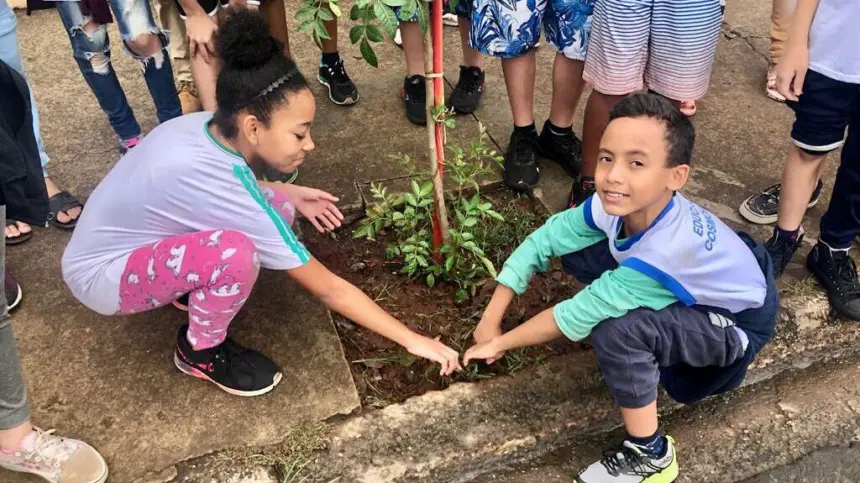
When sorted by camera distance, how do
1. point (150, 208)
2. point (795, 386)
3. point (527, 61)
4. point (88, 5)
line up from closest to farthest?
point (150, 208) → point (795, 386) → point (88, 5) → point (527, 61)

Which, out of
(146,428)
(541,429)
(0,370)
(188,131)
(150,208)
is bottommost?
(541,429)

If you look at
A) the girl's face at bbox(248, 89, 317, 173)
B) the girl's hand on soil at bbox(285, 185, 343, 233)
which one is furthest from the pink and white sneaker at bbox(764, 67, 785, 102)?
the girl's face at bbox(248, 89, 317, 173)

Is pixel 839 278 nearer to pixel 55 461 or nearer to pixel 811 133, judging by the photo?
pixel 811 133

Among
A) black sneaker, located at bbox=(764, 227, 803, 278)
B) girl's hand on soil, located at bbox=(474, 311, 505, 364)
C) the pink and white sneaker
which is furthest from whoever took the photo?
the pink and white sneaker

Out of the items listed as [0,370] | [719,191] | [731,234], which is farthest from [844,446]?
[0,370]

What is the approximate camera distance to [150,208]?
191 cm

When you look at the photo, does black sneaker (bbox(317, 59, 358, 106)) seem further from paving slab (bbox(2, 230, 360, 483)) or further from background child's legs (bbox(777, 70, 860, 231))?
background child's legs (bbox(777, 70, 860, 231))

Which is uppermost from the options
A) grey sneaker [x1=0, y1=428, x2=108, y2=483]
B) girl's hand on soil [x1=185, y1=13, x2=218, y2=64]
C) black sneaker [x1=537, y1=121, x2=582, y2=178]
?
girl's hand on soil [x1=185, y1=13, x2=218, y2=64]

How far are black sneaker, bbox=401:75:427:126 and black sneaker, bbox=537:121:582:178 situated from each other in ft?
1.82

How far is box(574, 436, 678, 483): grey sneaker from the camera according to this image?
1.93 meters

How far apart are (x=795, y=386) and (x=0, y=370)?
2.32m

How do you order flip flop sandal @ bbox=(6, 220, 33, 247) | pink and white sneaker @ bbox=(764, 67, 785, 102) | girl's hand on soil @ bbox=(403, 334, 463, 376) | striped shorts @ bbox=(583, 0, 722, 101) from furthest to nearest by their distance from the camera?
pink and white sneaker @ bbox=(764, 67, 785, 102)
flip flop sandal @ bbox=(6, 220, 33, 247)
striped shorts @ bbox=(583, 0, 722, 101)
girl's hand on soil @ bbox=(403, 334, 463, 376)

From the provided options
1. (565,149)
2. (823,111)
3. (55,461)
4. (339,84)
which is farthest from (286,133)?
(823,111)

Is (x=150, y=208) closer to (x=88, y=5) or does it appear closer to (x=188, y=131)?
(x=188, y=131)
